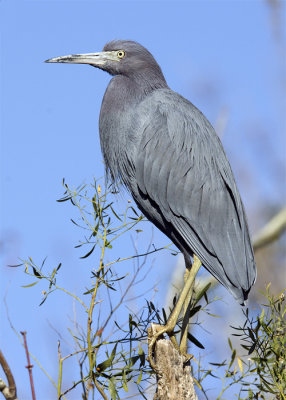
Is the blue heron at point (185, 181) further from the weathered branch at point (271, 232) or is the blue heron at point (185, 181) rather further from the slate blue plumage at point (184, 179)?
the weathered branch at point (271, 232)

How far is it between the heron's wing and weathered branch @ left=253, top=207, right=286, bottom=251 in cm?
213

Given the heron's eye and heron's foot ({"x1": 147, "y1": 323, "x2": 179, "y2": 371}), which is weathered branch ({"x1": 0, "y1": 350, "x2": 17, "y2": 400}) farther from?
the heron's eye

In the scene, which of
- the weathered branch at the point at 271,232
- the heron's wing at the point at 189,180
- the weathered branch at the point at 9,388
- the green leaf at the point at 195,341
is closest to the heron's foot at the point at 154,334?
the green leaf at the point at 195,341

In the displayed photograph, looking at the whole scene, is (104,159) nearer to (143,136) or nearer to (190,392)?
(143,136)

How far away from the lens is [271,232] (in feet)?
19.2

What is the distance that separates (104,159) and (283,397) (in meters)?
1.86

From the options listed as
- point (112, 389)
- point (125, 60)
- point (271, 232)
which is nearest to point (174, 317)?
point (112, 389)

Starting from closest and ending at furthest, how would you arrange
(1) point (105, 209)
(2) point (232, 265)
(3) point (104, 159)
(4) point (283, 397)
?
(4) point (283, 397)
(1) point (105, 209)
(2) point (232, 265)
(3) point (104, 159)

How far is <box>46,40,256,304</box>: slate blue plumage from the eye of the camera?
3.52m

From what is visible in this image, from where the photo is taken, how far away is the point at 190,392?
2.77 metres

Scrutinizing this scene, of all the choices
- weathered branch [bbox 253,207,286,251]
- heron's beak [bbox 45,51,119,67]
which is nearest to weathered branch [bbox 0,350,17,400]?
heron's beak [bbox 45,51,119,67]

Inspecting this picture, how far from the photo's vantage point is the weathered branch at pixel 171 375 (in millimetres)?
2744

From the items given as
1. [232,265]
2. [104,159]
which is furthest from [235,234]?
[104,159]

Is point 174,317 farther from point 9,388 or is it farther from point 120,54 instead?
point 120,54
